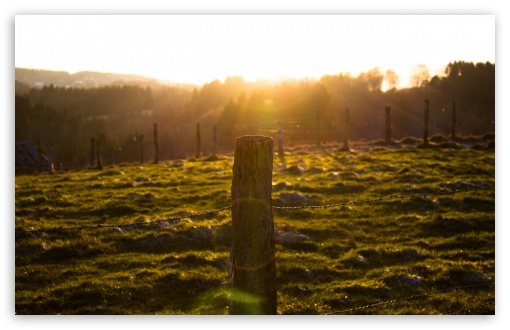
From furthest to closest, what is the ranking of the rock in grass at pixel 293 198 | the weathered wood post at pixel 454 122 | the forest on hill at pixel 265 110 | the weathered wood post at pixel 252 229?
1. the weathered wood post at pixel 454 122
2. the forest on hill at pixel 265 110
3. the rock in grass at pixel 293 198
4. the weathered wood post at pixel 252 229

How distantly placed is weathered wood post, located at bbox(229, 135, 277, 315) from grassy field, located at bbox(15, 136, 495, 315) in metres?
1.49

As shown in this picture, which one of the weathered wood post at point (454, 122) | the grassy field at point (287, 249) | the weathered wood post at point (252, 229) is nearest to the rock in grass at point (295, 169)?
the grassy field at point (287, 249)

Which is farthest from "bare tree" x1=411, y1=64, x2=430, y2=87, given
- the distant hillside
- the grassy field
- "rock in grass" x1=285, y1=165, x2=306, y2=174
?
the distant hillside

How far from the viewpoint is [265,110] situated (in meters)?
44.0

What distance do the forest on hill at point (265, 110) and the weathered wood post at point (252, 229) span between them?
18.6 feet

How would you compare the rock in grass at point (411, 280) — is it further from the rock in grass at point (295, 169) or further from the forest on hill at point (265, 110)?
Answer: the rock in grass at point (295, 169)

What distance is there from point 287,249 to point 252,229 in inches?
219

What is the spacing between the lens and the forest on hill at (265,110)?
12.3 metres

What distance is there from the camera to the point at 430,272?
744 cm

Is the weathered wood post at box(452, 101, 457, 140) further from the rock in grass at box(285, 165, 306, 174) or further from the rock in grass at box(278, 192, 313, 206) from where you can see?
the rock in grass at box(278, 192, 313, 206)

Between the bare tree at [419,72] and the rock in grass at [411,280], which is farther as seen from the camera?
the bare tree at [419,72]

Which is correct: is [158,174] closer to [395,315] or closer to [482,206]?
[482,206]

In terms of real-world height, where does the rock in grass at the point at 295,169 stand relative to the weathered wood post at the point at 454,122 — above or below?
below

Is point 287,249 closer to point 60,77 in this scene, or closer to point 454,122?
point 60,77
